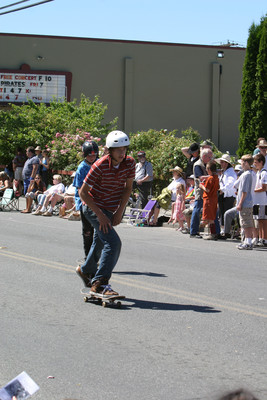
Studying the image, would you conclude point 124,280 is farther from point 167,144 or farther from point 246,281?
point 167,144

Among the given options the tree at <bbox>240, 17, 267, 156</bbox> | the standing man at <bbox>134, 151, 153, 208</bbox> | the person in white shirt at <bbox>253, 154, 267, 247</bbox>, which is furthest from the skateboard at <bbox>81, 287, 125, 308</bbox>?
the tree at <bbox>240, 17, 267, 156</bbox>

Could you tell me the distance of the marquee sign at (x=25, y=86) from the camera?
3591 centimetres

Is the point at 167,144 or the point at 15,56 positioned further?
the point at 15,56

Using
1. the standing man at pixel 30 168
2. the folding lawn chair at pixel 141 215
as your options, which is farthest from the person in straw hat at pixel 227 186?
the standing man at pixel 30 168

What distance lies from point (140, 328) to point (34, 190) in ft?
50.5

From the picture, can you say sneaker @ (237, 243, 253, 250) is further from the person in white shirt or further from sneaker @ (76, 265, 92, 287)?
sneaker @ (76, 265, 92, 287)

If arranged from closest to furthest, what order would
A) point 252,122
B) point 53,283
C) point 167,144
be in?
point 53,283 < point 167,144 < point 252,122

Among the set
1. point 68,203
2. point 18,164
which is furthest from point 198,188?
point 18,164

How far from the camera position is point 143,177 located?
60.7ft

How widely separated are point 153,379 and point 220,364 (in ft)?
2.16

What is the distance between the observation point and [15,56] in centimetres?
3725

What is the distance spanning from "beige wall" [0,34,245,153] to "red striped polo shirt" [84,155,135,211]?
30664 mm

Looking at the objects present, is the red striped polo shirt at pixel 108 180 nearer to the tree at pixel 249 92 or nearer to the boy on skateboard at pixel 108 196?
the boy on skateboard at pixel 108 196

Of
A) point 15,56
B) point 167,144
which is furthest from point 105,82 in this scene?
point 167,144
